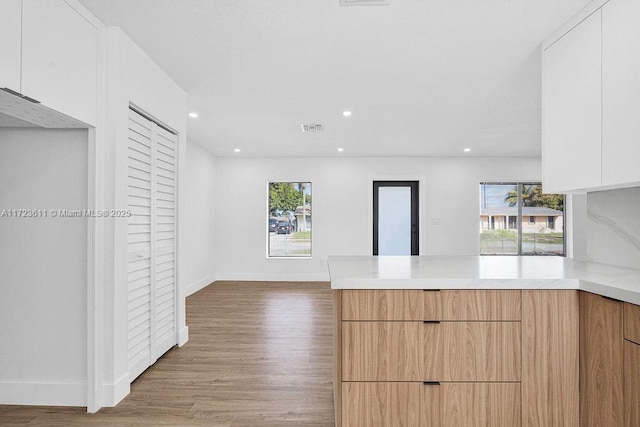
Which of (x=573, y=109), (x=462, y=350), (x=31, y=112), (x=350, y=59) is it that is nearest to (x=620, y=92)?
(x=573, y=109)

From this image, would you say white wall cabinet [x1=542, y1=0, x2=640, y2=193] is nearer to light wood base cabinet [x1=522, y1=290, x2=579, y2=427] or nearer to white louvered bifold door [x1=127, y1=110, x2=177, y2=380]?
light wood base cabinet [x1=522, y1=290, x2=579, y2=427]

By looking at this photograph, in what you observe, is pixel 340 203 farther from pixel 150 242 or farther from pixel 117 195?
pixel 117 195

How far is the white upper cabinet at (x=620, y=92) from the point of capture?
1.69 metres

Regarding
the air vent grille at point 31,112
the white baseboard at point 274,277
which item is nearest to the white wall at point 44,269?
the air vent grille at point 31,112

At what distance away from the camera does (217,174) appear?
685cm

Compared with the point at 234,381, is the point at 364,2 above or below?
above

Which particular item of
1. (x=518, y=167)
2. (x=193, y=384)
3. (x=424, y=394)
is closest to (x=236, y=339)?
(x=193, y=384)

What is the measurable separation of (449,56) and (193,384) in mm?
3049

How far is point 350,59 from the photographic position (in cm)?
267

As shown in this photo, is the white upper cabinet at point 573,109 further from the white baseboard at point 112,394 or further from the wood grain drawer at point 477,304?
the white baseboard at point 112,394

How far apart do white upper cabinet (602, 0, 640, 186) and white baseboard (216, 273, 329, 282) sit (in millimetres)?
5407

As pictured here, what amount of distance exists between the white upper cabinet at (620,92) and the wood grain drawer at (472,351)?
3.13 feet

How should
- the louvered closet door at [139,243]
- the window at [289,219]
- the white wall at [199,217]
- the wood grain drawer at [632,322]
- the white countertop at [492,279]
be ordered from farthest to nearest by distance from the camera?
1. the window at [289,219]
2. the white wall at [199,217]
3. the louvered closet door at [139,243]
4. the white countertop at [492,279]
5. the wood grain drawer at [632,322]

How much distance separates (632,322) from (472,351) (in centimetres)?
62
